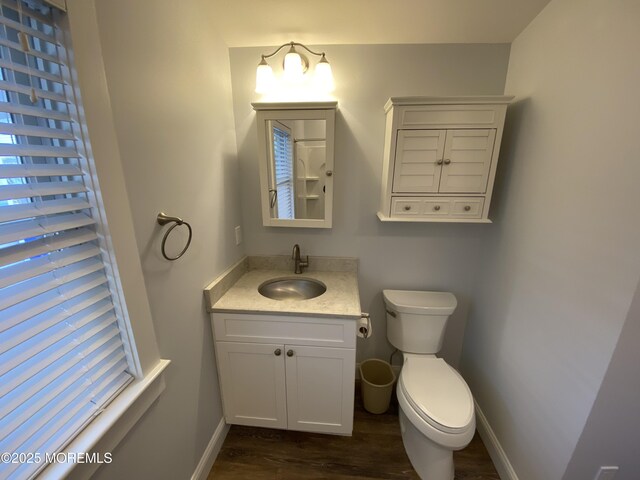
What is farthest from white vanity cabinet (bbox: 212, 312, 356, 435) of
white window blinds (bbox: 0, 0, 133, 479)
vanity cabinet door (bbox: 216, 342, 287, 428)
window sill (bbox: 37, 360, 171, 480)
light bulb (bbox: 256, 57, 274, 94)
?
light bulb (bbox: 256, 57, 274, 94)

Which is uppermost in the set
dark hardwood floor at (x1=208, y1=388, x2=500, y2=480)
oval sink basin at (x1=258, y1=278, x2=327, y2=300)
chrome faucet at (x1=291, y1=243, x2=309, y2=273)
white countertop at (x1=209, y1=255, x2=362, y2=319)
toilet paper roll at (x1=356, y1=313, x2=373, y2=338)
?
chrome faucet at (x1=291, y1=243, x2=309, y2=273)

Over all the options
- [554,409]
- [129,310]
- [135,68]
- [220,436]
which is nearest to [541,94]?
[554,409]

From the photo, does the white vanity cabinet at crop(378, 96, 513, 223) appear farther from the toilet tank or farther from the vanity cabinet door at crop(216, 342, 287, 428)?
the vanity cabinet door at crop(216, 342, 287, 428)

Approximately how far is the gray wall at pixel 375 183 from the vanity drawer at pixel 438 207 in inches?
8.3

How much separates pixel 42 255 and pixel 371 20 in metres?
1.55

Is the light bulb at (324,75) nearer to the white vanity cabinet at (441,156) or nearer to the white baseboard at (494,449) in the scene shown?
the white vanity cabinet at (441,156)

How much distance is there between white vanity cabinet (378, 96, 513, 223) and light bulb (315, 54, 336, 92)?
353 mm

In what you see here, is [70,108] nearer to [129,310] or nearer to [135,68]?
[135,68]

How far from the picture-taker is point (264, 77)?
1425 mm

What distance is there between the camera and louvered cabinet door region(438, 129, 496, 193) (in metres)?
1.32

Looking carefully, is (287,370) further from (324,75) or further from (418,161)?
(324,75)

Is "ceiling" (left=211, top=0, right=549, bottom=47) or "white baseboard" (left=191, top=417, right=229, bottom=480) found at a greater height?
"ceiling" (left=211, top=0, right=549, bottom=47)

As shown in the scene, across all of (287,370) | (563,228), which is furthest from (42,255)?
(563,228)

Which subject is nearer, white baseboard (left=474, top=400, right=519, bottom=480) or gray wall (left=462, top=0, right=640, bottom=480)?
gray wall (left=462, top=0, right=640, bottom=480)
